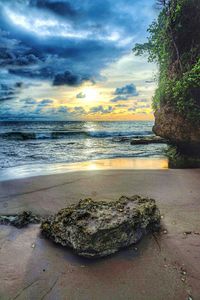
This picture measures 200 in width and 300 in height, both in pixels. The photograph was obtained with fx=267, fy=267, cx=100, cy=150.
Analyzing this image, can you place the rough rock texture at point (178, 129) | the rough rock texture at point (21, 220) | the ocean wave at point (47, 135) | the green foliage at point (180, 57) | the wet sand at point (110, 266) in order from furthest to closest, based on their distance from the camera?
the ocean wave at point (47, 135), the rough rock texture at point (178, 129), the green foliage at point (180, 57), the rough rock texture at point (21, 220), the wet sand at point (110, 266)

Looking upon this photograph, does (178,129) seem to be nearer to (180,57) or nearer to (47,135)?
(180,57)

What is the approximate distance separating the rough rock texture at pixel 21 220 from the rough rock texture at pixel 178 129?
8.05 metres

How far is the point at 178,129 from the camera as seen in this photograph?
11766 mm

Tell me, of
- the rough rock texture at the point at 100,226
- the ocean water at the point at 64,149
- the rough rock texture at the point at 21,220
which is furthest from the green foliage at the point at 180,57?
the rough rock texture at the point at 21,220

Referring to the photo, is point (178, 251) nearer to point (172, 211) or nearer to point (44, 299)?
point (172, 211)

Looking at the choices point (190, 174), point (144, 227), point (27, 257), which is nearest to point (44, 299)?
point (27, 257)

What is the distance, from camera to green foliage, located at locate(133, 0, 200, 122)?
34.6ft

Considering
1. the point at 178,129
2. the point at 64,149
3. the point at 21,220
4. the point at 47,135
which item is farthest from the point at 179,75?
the point at 47,135

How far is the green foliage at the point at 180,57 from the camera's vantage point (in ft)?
34.6

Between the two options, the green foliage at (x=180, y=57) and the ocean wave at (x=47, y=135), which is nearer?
the green foliage at (x=180, y=57)

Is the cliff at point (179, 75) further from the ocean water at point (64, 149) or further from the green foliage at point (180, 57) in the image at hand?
the ocean water at point (64, 149)

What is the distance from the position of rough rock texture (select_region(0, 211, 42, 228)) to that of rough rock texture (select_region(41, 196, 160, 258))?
542 millimetres

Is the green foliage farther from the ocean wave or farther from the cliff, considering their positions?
the ocean wave

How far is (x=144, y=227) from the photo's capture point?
4199 mm
